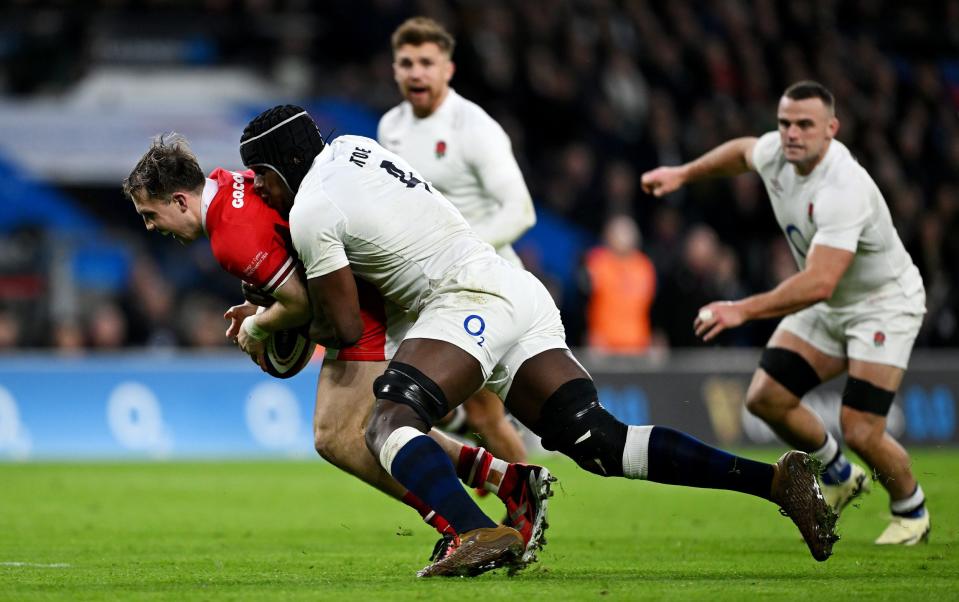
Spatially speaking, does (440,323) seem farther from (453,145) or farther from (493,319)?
(453,145)

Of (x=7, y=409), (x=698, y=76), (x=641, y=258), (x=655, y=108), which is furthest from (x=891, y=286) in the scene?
(x=698, y=76)

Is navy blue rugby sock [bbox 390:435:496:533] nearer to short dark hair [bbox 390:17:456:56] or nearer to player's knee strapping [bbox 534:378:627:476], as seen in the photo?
player's knee strapping [bbox 534:378:627:476]

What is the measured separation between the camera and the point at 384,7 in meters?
19.1

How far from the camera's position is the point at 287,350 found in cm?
662

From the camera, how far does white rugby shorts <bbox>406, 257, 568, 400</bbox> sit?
238 inches

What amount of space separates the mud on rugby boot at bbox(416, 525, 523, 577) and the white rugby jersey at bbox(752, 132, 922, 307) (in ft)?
9.01

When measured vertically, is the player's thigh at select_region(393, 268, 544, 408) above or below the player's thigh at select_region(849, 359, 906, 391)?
above

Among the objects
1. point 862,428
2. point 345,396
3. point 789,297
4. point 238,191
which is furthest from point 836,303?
point 238,191

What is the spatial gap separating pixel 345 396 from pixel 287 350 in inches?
13.3

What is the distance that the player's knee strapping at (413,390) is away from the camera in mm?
5891

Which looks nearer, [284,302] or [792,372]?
[284,302]

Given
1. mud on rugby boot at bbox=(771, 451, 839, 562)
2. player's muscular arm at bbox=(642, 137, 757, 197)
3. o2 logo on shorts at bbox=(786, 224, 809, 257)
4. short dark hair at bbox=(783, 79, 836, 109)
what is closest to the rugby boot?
o2 logo on shorts at bbox=(786, 224, 809, 257)

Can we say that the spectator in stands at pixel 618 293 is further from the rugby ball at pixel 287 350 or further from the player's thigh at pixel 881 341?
the rugby ball at pixel 287 350

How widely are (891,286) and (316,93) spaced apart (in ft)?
37.6
